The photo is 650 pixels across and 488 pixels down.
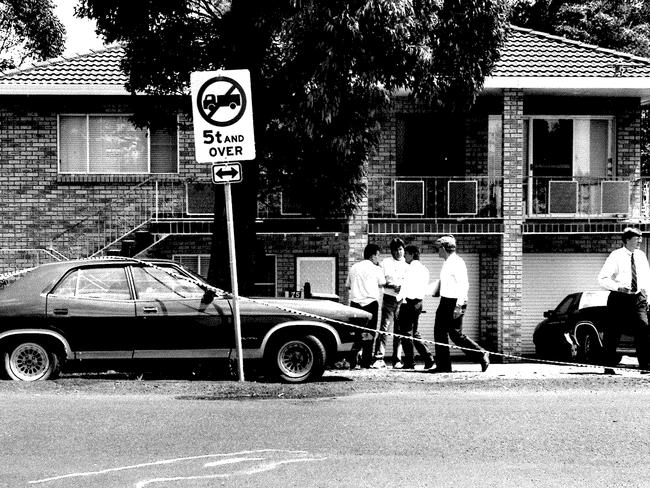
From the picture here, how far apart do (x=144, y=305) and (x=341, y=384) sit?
243cm

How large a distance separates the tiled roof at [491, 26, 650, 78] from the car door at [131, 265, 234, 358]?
955 centimetres

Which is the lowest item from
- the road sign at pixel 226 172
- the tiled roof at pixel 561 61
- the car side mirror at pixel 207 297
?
the car side mirror at pixel 207 297

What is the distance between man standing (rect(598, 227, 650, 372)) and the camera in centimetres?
1202

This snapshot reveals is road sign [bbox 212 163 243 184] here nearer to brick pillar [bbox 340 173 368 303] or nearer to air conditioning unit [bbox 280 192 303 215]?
brick pillar [bbox 340 173 368 303]

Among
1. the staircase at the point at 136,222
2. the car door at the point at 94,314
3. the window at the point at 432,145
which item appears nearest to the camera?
the car door at the point at 94,314

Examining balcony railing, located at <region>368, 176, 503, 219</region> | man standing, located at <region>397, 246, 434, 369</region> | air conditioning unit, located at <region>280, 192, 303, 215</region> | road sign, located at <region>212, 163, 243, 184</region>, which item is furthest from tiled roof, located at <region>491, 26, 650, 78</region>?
road sign, located at <region>212, 163, 243, 184</region>

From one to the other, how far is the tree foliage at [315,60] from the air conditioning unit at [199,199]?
328 centimetres

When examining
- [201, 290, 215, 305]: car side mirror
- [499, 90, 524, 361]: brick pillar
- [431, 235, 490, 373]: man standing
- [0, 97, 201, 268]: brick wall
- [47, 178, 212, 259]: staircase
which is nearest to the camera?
[201, 290, 215, 305]: car side mirror

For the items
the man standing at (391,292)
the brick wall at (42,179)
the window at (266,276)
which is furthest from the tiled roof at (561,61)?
the brick wall at (42,179)

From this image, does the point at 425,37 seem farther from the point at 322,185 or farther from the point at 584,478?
the point at 584,478

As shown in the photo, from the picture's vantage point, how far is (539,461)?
6953 millimetres

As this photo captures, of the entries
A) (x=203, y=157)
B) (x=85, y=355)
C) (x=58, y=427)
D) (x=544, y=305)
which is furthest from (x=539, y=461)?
(x=544, y=305)

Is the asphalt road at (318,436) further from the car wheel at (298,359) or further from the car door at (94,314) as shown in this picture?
the car wheel at (298,359)

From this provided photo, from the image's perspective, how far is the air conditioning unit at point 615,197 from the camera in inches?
800
